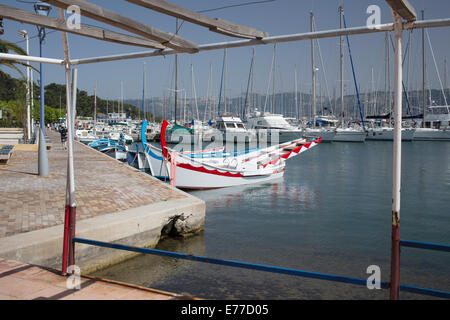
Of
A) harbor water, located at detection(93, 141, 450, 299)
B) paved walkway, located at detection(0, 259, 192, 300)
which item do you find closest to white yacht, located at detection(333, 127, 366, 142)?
harbor water, located at detection(93, 141, 450, 299)

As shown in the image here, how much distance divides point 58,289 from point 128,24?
9.87 feet

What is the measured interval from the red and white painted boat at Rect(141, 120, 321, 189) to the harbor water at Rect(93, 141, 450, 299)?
596mm

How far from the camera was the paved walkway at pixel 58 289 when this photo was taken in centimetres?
429

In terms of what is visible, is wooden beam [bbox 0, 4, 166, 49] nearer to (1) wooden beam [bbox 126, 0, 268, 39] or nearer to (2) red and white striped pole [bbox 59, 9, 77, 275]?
(2) red and white striped pole [bbox 59, 9, 77, 275]

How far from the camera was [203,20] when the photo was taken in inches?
151

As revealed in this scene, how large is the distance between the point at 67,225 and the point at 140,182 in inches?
318

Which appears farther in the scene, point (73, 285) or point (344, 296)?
point (344, 296)

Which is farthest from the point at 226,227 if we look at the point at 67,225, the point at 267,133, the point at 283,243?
the point at 267,133

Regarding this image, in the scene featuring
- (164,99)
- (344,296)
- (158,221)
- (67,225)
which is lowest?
(344,296)

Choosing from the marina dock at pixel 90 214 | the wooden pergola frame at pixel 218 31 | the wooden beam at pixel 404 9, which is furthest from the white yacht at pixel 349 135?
the wooden beam at pixel 404 9

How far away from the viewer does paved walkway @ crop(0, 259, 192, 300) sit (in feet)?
14.1

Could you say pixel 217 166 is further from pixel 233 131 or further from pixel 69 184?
pixel 233 131

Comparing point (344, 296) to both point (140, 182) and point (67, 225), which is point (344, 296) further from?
point (140, 182)
